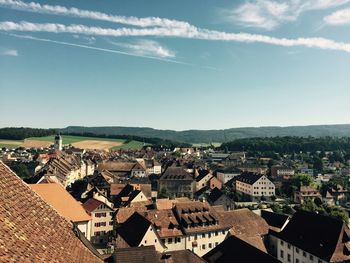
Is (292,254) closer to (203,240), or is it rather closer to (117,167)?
(203,240)

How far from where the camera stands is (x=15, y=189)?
8.22 m

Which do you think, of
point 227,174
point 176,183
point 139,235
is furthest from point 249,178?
point 139,235

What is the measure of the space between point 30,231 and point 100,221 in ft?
182

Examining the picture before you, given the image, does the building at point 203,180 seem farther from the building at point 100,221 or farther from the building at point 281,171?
the building at point 100,221

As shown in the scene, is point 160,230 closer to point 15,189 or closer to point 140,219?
point 140,219

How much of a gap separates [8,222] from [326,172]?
682 feet

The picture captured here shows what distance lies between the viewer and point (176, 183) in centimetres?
11856

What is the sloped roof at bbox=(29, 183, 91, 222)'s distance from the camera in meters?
36.9

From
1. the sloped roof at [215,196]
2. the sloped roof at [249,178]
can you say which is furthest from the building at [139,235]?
the sloped roof at [249,178]

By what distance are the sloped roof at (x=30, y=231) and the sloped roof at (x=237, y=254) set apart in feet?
87.7

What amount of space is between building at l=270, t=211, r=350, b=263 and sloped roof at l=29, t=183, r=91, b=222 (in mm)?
27198

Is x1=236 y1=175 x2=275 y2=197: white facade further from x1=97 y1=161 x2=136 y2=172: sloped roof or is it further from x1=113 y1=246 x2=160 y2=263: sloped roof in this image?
x1=113 y1=246 x2=160 y2=263: sloped roof

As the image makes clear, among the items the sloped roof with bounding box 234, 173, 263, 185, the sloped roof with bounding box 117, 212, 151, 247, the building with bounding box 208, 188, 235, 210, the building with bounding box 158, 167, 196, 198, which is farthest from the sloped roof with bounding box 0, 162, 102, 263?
the sloped roof with bounding box 234, 173, 263, 185

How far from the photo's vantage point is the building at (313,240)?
1567 inches
